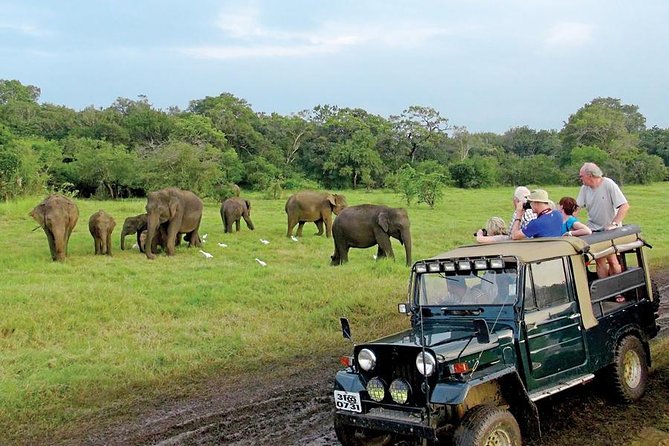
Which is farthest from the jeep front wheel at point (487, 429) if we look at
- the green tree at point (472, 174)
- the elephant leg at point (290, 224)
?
the green tree at point (472, 174)

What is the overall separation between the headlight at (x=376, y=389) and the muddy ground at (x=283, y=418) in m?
0.97

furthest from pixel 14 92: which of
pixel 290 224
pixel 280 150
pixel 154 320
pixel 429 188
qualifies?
pixel 154 320

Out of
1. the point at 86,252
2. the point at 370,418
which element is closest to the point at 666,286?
the point at 370,418

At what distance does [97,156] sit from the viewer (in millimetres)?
38531

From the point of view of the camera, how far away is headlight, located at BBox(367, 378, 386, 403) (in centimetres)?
541

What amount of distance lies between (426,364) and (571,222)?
382 cm

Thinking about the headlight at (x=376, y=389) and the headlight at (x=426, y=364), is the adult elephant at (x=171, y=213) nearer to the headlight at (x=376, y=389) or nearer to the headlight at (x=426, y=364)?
the headlight at (x=376, y=389)

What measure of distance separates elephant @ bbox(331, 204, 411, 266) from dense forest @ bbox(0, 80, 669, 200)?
1599cm

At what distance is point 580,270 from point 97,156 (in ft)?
118

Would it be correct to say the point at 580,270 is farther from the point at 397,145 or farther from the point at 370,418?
the point at 397,145

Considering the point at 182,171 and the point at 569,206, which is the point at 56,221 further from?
the point at 182,171

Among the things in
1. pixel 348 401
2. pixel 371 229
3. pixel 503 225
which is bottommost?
pixel 348 401

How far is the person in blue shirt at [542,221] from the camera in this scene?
7.28 m

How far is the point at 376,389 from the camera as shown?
5441 millimetres
